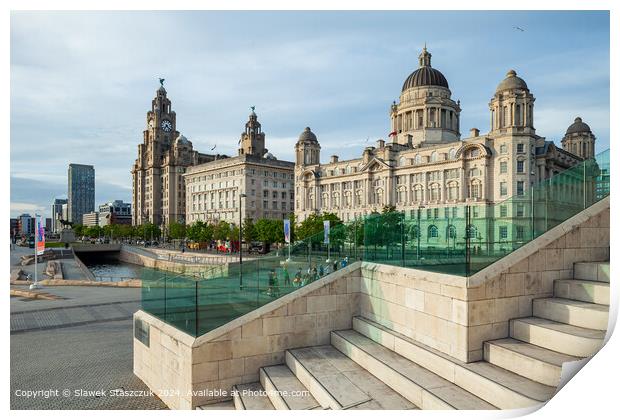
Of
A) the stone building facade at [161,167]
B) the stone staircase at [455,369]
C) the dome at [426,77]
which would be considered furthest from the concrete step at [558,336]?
the stone building facade at [161,167]

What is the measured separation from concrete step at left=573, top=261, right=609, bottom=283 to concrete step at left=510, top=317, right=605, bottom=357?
1325 mm

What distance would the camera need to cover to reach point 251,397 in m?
8.40

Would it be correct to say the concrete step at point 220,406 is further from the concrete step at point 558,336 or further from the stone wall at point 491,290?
the concrete step at point 558,336

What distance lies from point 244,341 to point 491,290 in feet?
17.7

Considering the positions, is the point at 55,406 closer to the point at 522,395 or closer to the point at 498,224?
the point at 522,395

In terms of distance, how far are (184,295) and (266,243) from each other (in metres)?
63.2

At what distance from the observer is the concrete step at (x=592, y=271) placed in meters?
7.66

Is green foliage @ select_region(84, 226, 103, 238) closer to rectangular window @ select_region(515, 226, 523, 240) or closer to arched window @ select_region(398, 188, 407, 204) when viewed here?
arched window @ select_region(398, 188, 407, 204)

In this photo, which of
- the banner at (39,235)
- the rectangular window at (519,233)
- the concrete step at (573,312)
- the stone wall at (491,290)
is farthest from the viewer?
the banner at (39,235)

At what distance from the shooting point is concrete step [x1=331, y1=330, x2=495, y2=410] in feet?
21.1

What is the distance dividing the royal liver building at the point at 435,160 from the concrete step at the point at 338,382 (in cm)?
3539

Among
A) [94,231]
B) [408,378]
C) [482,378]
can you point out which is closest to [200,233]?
[94,231]

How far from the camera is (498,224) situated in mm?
8109
